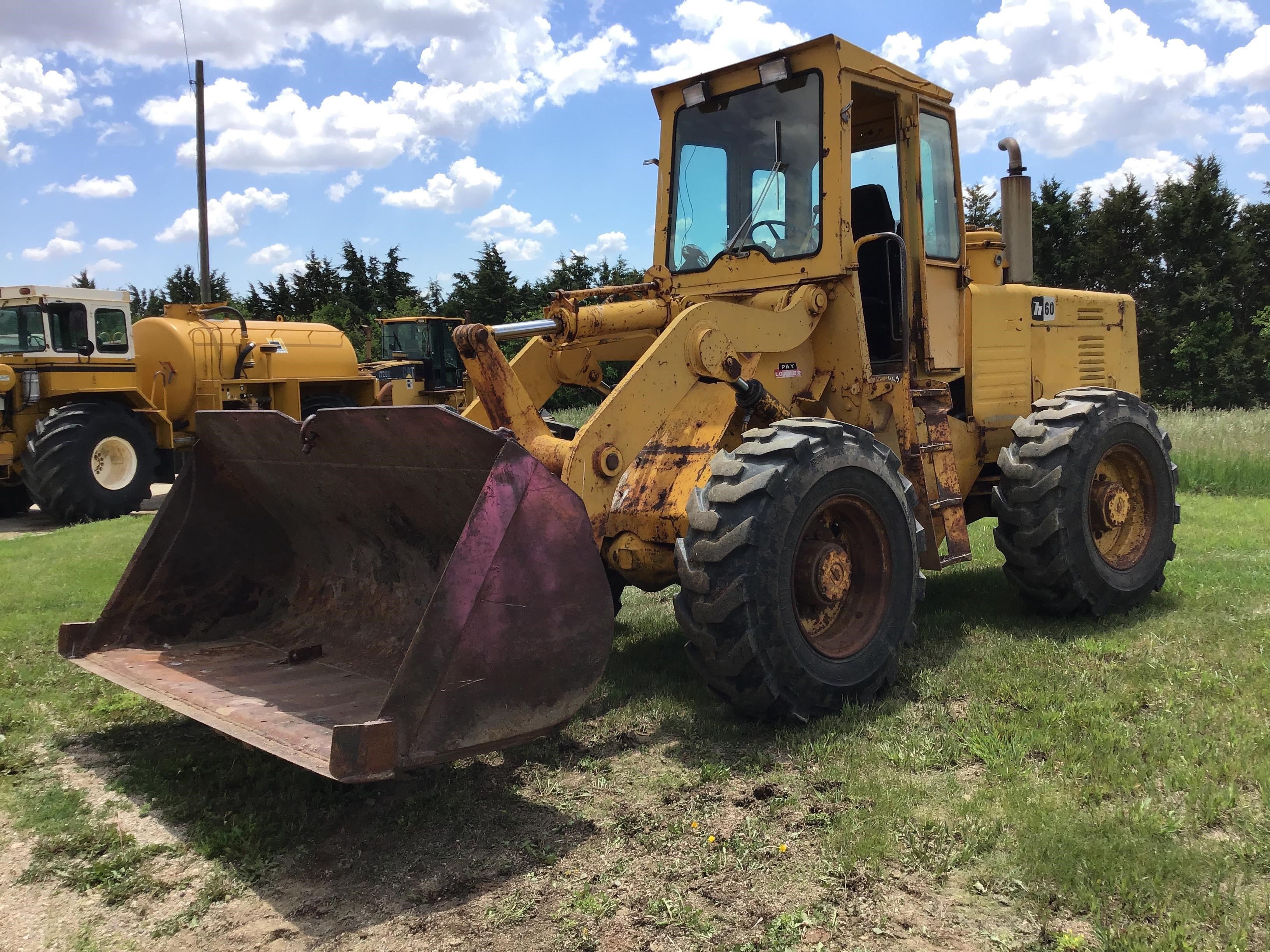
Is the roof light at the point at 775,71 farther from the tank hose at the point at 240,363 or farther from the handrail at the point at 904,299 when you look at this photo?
the tank hose at the point at 240,363

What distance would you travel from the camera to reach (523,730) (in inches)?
136

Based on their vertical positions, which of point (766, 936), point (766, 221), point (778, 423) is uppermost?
point (766, 221)

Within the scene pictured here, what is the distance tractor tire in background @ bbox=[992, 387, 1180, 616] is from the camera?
5.67 meters

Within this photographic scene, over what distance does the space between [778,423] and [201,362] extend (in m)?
13.2

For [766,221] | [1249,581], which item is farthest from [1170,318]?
[766,221]

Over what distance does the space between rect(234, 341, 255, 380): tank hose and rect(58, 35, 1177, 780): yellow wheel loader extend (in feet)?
37.7

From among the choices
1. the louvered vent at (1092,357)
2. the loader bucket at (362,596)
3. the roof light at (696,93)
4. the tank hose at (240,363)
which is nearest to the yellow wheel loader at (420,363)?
the tank hose at (240,363)

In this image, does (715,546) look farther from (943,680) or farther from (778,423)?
(943,680)

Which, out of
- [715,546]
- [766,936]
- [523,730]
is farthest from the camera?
[715,546]

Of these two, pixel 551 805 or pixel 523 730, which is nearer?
pixel 523 730

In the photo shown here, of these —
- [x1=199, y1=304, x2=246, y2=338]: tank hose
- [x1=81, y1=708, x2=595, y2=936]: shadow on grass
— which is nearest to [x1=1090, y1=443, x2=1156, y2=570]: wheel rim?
[x1=81, y1=708, x2=595, y2=936]: shadow on grass

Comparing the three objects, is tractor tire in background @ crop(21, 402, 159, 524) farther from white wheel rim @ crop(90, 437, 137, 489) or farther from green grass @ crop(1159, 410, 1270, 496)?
green grass @ crop(1159, 410, 1270, 496)

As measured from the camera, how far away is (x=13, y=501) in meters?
14.7

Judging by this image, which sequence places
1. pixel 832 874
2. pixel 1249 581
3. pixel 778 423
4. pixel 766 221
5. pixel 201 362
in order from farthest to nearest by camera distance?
pixel 201 362 < pixel 1249 581 < pixel 766 221 < pixel 778 423 < pixel 832 874
